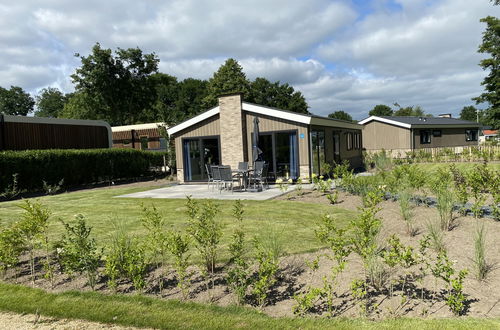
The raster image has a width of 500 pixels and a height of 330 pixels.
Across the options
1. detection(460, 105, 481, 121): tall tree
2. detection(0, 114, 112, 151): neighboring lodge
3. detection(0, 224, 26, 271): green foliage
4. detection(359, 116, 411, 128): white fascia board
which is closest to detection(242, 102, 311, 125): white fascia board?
detection(0, 114, 112, 151): neighboring lodge

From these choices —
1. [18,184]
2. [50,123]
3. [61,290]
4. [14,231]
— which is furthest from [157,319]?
[50,123]

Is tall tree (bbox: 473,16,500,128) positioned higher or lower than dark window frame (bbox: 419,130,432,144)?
higher

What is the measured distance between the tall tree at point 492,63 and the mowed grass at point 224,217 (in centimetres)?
3222

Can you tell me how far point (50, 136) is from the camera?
60.1ft

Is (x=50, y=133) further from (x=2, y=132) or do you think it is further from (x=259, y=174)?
(x=259, y=174)

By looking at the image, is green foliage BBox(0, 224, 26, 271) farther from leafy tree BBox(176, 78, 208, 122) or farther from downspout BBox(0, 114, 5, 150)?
leafy tree BBox(176, 78, 208, 122)

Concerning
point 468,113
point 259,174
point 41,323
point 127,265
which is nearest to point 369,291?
point 127,265

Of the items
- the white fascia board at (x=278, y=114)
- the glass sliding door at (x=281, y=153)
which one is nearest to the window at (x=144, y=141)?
the white fascia board at (x=278, y=114)

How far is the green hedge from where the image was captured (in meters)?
14.1

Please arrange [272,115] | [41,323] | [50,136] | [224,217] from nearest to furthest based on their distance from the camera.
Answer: [41,323] → [224,217] → [272,115] → [50,136]

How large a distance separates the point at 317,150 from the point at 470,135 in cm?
2774

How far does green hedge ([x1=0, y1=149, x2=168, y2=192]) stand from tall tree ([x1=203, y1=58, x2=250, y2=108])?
22.4 m

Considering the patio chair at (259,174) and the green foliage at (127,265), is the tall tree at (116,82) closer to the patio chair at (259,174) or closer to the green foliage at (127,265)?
the patio chair at (259,174)

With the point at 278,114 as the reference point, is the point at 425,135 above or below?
below
